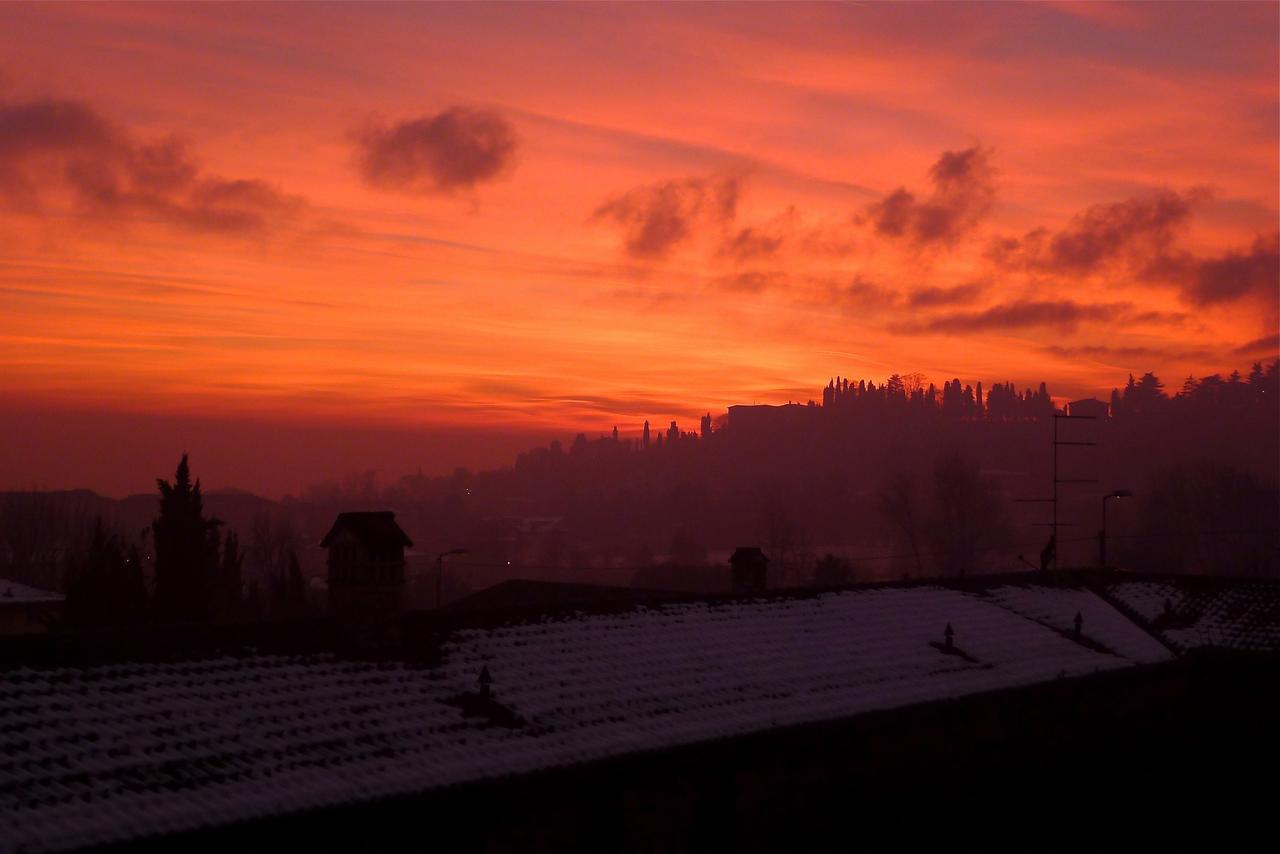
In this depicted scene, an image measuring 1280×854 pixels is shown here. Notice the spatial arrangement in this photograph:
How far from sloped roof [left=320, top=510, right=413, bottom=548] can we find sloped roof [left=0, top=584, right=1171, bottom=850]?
3860 mm

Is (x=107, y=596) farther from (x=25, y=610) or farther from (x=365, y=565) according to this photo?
(x=365, y=565)

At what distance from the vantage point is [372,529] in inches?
926

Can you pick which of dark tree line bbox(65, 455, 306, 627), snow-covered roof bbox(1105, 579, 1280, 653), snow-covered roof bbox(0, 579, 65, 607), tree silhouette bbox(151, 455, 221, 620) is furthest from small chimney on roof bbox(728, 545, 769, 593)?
snow-covered roof bbox(0, 579, 65, 607)

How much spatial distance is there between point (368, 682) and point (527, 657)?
3.15m

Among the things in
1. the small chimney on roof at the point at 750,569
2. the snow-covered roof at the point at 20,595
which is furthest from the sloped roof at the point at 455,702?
the snow-covered roof at the point at 20,595

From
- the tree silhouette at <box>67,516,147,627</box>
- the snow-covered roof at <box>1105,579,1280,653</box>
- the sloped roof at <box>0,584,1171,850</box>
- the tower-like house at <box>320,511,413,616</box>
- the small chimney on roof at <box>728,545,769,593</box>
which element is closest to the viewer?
the sloped roof at <box>0,584,1171,850</box>

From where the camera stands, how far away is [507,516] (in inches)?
7308

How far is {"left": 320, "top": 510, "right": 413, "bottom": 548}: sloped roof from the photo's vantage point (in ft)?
76.5

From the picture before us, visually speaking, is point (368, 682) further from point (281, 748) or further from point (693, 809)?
point (693, 809)

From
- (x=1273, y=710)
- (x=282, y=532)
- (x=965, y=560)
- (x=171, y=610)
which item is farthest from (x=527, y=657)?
(x=282, y=532)

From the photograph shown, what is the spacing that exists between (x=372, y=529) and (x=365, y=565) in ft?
2.28

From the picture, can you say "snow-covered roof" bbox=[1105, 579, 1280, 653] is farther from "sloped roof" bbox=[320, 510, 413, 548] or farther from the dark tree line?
the dark tree line

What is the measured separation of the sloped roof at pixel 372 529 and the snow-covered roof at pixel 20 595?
22.2 metres

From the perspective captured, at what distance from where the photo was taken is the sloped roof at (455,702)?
502 inches
